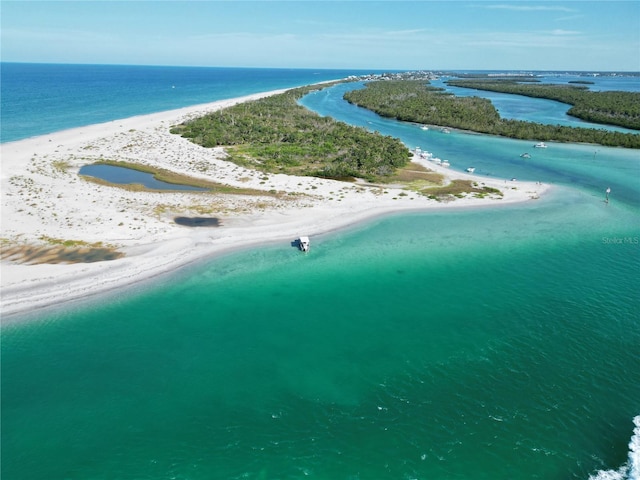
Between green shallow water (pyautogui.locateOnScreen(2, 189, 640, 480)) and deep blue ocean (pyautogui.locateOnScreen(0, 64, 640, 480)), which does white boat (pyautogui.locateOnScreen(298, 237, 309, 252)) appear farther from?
green shallow water (pyautogui.locateOnScreen(2, 189, 640, 480))

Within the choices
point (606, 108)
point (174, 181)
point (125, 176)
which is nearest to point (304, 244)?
point (174, 181)

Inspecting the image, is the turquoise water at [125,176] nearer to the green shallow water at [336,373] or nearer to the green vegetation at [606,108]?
the green shallow water at [336,373]

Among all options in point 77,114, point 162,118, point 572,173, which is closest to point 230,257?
point 572,173

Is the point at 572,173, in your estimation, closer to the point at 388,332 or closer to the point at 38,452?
the point at 388,332

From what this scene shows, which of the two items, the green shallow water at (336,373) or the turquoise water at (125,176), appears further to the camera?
the turquoise water at (125,176)

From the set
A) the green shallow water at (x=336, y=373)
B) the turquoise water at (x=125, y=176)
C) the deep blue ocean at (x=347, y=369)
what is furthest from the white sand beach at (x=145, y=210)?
the green shallow water at (x=336, y=373)

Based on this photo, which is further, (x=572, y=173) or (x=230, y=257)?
(x=572, y=173)
